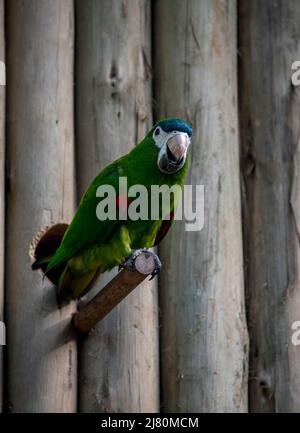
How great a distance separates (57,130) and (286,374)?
7.29 ft

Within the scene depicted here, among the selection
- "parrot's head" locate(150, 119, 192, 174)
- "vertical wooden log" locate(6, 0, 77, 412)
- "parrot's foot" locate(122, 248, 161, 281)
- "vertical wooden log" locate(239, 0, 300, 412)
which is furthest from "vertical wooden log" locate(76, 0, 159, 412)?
"vertical wooden log" locate(239, 0, 300, 412)

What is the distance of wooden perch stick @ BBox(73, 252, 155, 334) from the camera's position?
18.3ft

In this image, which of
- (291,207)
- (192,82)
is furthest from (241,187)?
(192,82)

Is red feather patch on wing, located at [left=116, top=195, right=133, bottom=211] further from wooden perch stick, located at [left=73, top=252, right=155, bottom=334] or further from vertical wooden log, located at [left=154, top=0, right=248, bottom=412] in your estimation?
vertical wooden log, located at [left=154, top=0, right=248, bottom=412]

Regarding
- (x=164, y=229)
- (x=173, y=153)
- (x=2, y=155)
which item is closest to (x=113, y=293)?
(x=164, y=229)

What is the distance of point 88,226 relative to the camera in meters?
6.07

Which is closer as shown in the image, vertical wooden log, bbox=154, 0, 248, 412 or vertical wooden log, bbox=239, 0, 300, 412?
vertical wooden log, bbox=154, 0, 248, 412

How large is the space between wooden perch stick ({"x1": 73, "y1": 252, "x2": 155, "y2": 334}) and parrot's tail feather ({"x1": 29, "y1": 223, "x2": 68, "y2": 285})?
0.30m

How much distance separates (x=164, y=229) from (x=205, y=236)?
0.40m

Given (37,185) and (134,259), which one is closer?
(134,259)

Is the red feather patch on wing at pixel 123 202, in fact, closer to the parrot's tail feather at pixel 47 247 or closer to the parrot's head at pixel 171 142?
the parrot's head at pixel 171 142

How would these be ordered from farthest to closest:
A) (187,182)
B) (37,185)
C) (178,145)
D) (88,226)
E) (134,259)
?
(187,182) → (37,185) → (88,226) → (178,145) → (134,259)

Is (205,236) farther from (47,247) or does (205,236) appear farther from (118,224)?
(47,247)

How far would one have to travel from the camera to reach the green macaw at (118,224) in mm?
6035
